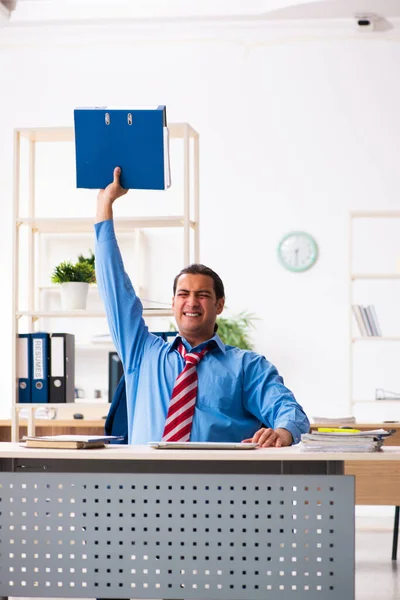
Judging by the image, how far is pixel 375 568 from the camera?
496cm

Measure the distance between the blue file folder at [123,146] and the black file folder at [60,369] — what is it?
136cm

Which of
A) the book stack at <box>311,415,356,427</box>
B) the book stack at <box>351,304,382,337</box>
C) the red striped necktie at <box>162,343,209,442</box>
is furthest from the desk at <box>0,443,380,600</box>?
the book stack at <box>351,304,382,337</box>

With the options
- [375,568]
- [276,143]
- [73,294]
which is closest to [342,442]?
[73,294]

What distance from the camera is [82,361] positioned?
7.66 metres

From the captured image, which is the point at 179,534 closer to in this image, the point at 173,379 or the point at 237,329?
the point at 173,379

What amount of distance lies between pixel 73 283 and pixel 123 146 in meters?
1.50

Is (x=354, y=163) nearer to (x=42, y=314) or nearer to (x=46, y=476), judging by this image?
(x=42, y=314)

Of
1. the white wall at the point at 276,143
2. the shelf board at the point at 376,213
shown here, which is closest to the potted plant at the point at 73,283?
the shelf board at the point at 376,213

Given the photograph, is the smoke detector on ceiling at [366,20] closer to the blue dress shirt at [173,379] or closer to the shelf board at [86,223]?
the shelf board at [86,223]

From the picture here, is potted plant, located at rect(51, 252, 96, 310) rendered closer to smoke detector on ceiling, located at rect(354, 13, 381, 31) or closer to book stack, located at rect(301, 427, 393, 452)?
book stack, located at rect(301, 427, 393, 452)

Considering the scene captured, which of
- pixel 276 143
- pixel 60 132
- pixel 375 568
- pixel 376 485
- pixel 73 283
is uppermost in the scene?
pixel 276 143

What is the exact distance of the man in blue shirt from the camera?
3156mm

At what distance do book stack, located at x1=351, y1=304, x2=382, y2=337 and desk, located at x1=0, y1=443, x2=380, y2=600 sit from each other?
4375 mm

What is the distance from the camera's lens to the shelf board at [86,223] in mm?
4316
